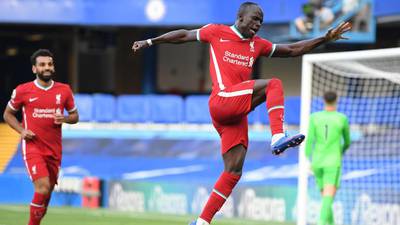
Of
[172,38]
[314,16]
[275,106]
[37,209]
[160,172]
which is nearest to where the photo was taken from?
[275,106]

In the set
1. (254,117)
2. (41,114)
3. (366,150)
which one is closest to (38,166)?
(41,114)

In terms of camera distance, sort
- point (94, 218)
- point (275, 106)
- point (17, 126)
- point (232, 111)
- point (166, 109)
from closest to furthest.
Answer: point (275, 106) → point (232, 111) → point (17, 126) → point (94, 218) → point (166, 109)

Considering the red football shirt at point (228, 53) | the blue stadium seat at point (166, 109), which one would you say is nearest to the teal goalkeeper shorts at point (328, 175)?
the red football shirt at point (228, 53)

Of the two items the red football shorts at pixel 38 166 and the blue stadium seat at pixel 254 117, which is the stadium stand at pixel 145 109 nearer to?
the blue stadium seat at pixel 254 117

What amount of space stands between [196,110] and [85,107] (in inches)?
114

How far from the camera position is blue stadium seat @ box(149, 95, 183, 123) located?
85.5 feet

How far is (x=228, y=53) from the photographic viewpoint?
9828 millimetres

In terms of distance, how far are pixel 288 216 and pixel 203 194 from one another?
77.7 inches

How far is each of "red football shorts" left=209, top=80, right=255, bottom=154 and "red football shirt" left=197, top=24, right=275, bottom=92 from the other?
7.2 inches

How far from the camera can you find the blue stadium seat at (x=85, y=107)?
26.5 meters

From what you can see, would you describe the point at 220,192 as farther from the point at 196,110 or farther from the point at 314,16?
the point at 196,110

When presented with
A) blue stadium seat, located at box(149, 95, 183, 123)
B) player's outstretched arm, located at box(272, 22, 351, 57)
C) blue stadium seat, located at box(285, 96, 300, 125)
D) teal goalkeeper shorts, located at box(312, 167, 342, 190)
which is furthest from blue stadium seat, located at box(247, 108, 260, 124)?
player's outstretched arm, located at box(272, 22, 351, 57)

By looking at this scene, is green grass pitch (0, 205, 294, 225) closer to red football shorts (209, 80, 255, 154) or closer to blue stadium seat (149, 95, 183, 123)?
red football shorts (209, 80, 255, 154)

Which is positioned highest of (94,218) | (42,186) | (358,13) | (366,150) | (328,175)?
(358,13)
